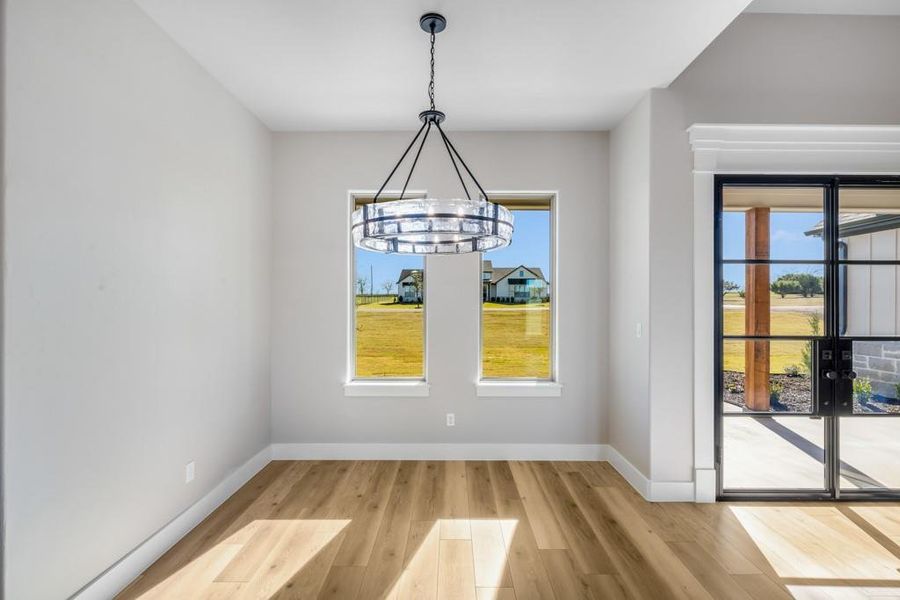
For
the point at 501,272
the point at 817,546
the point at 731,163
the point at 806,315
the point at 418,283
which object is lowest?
the point at 817,546

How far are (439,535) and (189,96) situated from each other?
3060mm

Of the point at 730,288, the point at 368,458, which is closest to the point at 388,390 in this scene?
the point at 368,458

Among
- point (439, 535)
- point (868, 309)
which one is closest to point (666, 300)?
point (868, 309)

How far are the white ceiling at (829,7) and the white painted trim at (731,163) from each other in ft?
2.57

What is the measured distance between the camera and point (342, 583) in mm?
2068

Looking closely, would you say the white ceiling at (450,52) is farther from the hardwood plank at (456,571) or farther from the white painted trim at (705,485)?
the hardwood plank at (456,571)

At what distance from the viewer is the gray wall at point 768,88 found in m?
2.96

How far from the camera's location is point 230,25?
2291mm

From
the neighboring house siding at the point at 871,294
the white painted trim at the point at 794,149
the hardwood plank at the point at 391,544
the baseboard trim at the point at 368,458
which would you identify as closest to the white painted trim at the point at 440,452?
the baseboard trim at the point at 368,458

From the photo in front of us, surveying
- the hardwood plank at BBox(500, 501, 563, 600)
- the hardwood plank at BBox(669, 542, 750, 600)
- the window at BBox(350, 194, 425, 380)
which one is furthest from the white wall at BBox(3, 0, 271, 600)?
the hardwood plank at BBox(669, 542, 750, 600)

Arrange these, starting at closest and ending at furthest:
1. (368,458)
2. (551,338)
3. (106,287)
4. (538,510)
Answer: (106,287), (538,510), (368,458), (551,338)

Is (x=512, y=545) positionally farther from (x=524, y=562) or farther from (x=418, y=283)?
(x=418, y=283)

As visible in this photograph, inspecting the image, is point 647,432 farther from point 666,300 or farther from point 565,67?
point 565,67

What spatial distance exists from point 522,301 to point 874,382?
2.58m
